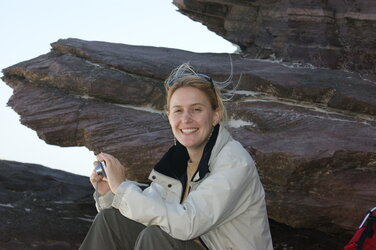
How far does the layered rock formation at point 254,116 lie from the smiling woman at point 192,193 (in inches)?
158

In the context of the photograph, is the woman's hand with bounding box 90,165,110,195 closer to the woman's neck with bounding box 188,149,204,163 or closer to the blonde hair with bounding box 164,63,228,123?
the woman's neck with bounding box 188,149,204,163

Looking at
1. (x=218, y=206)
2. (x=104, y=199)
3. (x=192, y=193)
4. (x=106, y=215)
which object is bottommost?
(x=106, y=215)

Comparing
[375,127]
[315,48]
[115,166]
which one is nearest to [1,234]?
[115,166]

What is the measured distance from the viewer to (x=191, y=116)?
216 inches

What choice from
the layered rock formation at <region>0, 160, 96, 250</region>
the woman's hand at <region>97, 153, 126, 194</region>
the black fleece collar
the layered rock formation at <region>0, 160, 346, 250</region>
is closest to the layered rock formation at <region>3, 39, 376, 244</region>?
the layered rock formation at <region>0, 160, 346, 250</region>

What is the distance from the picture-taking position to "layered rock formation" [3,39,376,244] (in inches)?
365

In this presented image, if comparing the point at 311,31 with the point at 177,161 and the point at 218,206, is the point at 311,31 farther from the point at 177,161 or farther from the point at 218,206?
the point at 218,206

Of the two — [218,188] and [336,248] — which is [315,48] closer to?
[336,248]

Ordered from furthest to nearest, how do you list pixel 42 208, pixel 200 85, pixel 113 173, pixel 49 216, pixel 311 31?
pixel 311 31
pixel 42 208
pixel 49 216
pixel 200 85
pixel 113 173

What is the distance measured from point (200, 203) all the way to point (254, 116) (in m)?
5.64

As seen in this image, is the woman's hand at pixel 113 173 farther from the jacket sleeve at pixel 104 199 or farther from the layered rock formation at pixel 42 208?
the layered rock formation at pixel 42 208

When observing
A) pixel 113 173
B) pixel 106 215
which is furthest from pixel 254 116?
pixel 113 173

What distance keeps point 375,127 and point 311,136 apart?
1185 mm

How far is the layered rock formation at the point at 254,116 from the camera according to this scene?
9.27 metres
